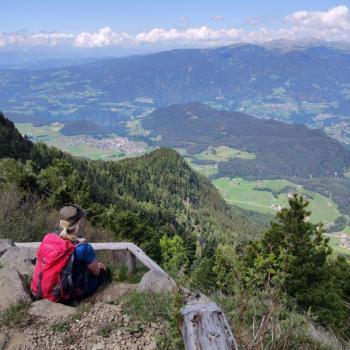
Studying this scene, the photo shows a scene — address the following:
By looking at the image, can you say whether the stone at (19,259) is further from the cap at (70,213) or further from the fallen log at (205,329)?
the fallen log at (205,329)

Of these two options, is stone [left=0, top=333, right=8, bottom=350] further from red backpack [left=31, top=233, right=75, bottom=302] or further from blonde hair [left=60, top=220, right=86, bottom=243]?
blonde hair [left=60, top=220, right=86, bottom=243]

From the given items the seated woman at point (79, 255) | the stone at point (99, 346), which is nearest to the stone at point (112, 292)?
the seated woman at point (79, 255)

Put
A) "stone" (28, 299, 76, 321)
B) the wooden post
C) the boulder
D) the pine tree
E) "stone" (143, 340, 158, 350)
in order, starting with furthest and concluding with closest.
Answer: the pine tree
the wooden post
the boulder
"stone" (28, 299, 76, 321)
"stone" (143, 340, 158, 350)

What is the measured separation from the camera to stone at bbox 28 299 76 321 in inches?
210

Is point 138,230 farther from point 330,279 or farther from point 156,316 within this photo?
point 156,316

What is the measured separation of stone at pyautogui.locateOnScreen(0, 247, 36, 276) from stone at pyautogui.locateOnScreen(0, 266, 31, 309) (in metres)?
0.57

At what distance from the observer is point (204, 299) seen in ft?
13.9

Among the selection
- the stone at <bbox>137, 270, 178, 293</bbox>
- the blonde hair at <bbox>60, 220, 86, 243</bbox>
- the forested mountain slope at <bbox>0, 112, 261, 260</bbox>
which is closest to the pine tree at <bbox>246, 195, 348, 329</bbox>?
the forested mountain slope at <bbox>0, 112, 261, 260</bbox>

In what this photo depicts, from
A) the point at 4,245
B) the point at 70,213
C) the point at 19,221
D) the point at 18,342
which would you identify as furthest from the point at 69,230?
the point at 19,221

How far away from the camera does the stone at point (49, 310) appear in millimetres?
5340

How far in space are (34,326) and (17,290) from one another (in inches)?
38.3

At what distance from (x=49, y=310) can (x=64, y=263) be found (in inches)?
26.5

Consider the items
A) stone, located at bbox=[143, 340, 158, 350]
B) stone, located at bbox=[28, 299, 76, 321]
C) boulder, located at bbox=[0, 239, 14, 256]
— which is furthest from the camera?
boulder, located at bbox=[0, 239, 14, 256]

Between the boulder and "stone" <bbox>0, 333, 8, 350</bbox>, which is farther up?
"stone" <bbox>0, 333, 8, 350</bbox>
